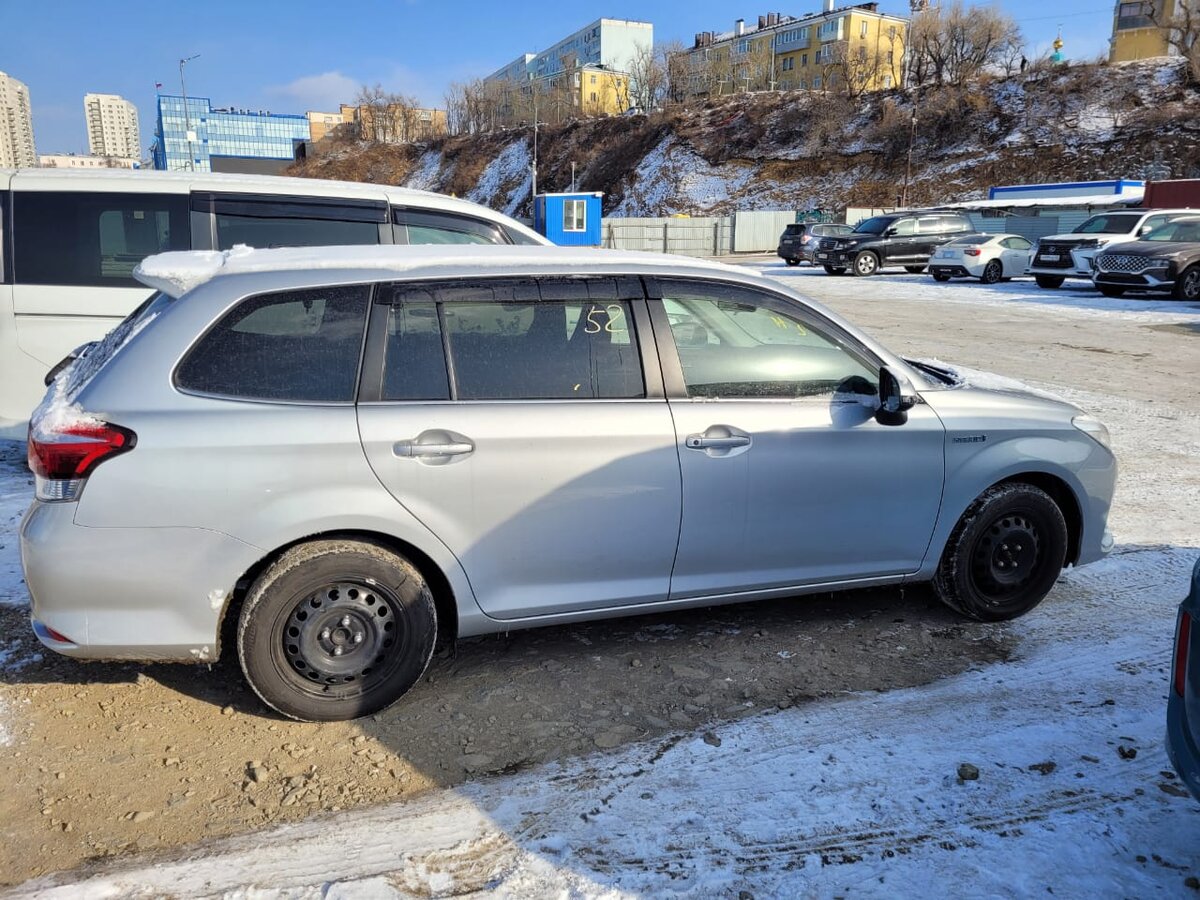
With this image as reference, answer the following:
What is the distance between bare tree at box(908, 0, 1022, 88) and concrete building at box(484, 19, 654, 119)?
98.7 feet

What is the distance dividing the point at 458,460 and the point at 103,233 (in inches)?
159

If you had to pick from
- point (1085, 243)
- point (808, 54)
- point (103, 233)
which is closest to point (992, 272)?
point (1085, 243)

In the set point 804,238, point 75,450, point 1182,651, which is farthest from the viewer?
point 804,238

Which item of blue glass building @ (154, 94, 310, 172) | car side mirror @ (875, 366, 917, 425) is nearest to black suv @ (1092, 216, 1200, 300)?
car side mirror @ (875, 366, 917, 425)

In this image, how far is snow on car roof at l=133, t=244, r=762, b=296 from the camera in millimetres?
3402

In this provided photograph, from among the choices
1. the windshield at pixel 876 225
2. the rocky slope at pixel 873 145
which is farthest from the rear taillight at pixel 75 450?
the rocky slope at pixel 873 145

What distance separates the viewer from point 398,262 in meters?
3.55

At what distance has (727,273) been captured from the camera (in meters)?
3.93

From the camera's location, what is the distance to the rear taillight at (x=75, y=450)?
309cm

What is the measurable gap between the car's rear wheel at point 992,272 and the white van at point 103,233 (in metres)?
21.6

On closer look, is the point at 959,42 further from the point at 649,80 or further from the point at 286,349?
the point at 286,349

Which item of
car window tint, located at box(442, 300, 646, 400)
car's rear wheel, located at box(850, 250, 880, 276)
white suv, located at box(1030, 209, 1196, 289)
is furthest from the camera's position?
car's rear wheel, located at box(850, 250, 880, 276)

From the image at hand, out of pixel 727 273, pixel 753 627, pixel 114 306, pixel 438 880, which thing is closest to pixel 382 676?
pixel 438 880

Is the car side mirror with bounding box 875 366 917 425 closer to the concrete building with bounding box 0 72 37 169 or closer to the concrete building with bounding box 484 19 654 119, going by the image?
the concrete building with bounding box 484 19 654 119
